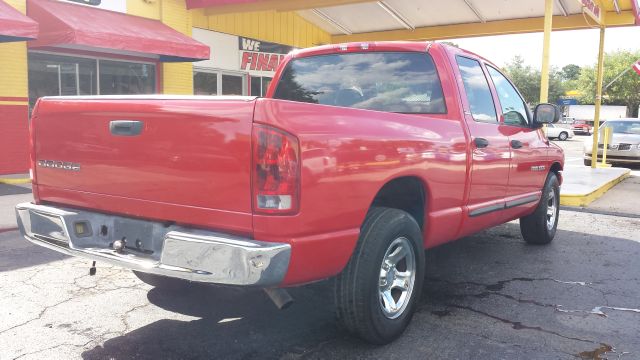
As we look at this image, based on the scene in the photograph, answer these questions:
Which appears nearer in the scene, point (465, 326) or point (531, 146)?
point (465, 326)

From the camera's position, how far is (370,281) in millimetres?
3139

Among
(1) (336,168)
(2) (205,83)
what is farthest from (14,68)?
(1) (336,168)

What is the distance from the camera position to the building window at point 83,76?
12.0 metres

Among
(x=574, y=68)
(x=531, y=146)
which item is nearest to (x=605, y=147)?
(x=531, y=146)

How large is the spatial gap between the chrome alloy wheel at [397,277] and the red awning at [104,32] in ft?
29.7

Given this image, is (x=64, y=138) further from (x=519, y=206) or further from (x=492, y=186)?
(x=519, y=206)

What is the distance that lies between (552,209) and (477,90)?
2355 millimetres

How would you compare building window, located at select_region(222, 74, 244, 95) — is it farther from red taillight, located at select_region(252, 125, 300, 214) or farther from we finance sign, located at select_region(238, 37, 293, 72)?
red taillight, located at select_region(252, 125, 300, 214)

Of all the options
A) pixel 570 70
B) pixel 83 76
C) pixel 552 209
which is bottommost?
pixel 552 209

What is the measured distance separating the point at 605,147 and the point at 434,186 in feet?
44.1

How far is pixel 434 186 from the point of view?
3.73 meters

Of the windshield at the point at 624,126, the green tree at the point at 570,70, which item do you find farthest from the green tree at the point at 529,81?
the green tree at the point at 570,70

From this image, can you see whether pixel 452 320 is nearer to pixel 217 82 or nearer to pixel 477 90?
pixel 477 90

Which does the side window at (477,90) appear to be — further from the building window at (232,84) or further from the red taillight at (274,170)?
the building window at (232,84)
